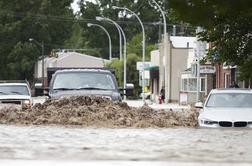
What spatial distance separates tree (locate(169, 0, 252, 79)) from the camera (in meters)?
12.6

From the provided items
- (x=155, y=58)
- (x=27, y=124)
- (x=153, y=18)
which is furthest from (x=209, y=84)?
(x=153, y=18)

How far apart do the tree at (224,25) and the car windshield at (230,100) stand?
183cm

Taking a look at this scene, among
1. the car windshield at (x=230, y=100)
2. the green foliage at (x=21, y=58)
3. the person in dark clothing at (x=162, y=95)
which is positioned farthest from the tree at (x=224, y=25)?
the green foliage at (x=21, y=58)

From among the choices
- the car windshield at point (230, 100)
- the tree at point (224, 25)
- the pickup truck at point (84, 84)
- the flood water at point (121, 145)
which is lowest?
the flood water at point (121, 145)

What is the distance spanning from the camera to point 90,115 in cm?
1795

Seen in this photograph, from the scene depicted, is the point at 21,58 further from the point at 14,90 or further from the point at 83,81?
the point at 83,81

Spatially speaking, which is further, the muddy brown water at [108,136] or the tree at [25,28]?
the tree at [25,28]

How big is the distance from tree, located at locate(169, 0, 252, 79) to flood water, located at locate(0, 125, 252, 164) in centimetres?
219

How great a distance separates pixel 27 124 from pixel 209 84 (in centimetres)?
4191

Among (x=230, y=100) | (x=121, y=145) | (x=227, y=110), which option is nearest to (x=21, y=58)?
(x=230, y=100)

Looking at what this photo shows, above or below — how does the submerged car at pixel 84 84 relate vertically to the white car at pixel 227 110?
above

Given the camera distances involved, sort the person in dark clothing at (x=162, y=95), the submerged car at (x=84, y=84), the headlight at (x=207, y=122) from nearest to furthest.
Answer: the headlight at (x=207, y=122) → the submerged car at (x=84, y=84) → the person in dark clothing at (x=162, y=95)

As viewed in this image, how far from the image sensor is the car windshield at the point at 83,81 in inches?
819

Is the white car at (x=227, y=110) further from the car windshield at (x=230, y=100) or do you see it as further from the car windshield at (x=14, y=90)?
the car windshield at (x=14, y=90)
